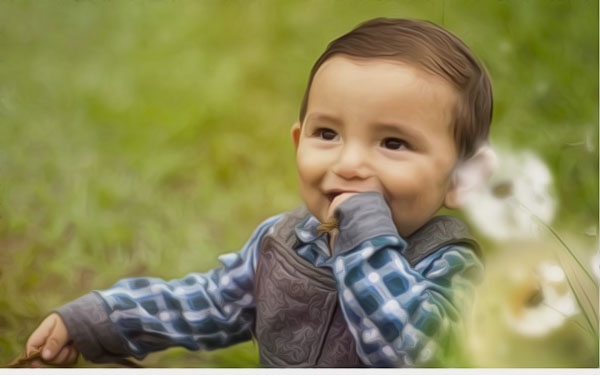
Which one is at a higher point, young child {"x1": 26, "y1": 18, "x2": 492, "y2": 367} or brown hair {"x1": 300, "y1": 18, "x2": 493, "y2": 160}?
brown hair {"x1": 300, "y1": 18, "x2": 493, "y2": 160}

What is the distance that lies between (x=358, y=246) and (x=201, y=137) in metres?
0.43

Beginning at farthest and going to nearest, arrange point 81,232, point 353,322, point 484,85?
point 81,232
point 484,85
point 353,322

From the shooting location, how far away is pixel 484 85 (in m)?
1.48

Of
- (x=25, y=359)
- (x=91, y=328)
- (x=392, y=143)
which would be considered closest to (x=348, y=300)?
(x=392, y=143)

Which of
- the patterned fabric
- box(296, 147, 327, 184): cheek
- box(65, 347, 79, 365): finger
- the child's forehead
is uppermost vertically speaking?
the child's forehead

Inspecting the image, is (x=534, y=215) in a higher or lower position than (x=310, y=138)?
lower

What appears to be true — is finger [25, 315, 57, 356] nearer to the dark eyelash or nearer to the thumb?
the thumb

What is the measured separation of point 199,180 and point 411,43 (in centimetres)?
51

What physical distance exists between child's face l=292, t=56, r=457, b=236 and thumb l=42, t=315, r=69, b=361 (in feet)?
1.97

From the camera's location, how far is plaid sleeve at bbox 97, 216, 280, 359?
5.05ft

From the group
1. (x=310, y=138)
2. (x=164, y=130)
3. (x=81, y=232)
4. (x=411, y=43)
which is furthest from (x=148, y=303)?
(x=411, y=43)

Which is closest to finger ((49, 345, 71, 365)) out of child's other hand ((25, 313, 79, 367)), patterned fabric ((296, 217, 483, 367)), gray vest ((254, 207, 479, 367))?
child's other hand ((25, 313, 79, 367))
